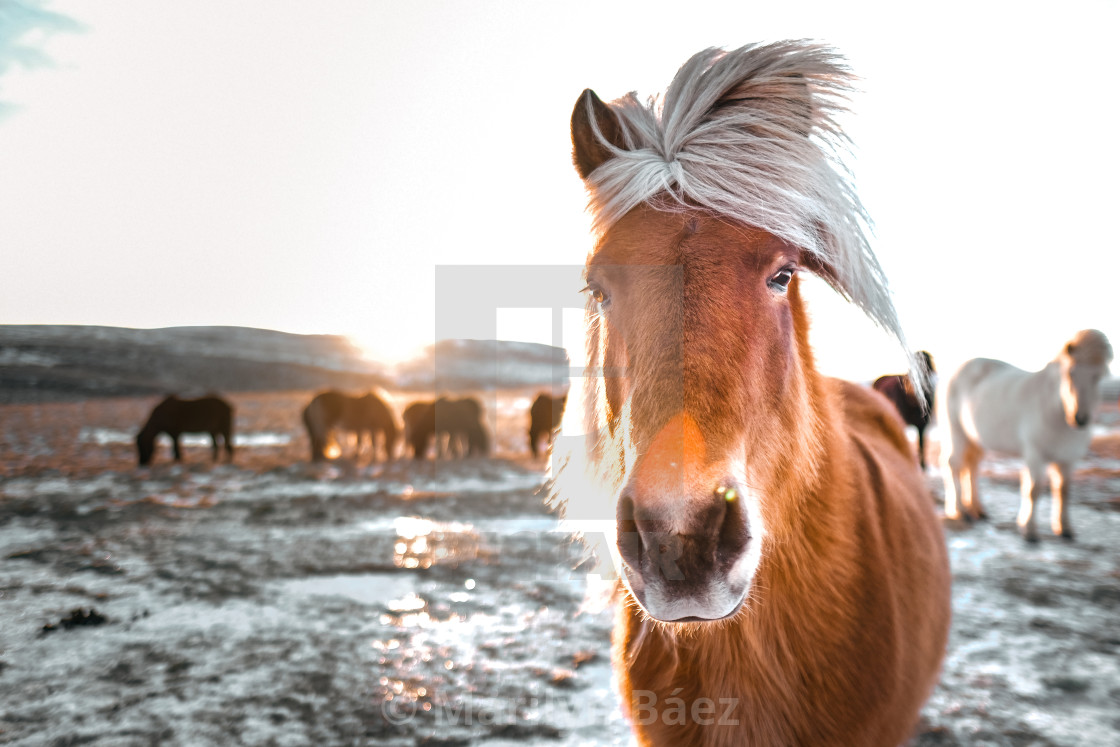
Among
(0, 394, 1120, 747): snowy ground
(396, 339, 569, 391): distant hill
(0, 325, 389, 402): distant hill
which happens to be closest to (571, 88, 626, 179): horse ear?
(0, 394, 1120, 747): snowy ground

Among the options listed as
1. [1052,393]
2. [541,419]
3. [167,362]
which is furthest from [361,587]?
[167,362]

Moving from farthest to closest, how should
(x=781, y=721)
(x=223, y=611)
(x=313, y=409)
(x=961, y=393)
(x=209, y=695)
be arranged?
1. (x=313, y=409)
2. (x=961, y=393)
3. (x=223, y=611)
4. (x=209, y=695)
5. (x=781, y=721)

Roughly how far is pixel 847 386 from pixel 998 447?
6.35 metres

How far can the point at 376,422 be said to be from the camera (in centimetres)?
1529

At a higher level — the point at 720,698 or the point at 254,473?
the point at 720,698

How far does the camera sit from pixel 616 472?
1.53 meters

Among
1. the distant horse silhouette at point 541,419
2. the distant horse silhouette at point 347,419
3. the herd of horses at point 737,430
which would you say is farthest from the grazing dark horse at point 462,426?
the herd of horses at point 737,430

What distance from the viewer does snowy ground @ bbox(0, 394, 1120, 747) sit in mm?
2943

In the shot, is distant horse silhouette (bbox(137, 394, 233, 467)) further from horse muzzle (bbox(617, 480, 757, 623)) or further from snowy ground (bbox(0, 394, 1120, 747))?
horse muzzle (bbox(617, 480, 757, 623))

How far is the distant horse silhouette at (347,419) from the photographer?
14055mm

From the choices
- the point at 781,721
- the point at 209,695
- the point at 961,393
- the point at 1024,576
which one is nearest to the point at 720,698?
the point at 781,721

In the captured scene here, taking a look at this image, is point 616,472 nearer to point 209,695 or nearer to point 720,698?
point 720,698

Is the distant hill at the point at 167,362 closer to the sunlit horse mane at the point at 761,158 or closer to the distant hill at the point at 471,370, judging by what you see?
the distant hill at the point at 471,370

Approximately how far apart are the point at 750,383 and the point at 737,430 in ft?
0.45
